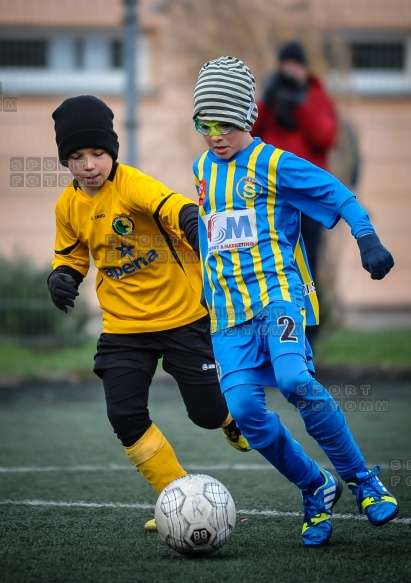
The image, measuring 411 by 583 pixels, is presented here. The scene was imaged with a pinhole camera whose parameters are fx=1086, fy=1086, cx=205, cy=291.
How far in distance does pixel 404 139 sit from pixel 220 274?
7.14 metres

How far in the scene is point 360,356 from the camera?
10.9 m

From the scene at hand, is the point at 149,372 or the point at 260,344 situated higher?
the point at 260,344

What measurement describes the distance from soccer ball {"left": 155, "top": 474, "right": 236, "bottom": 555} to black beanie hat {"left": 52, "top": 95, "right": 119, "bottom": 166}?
60.0 inches

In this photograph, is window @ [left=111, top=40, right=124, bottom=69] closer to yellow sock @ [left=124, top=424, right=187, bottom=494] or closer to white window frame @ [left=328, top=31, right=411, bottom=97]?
white window frame @ [left=328, top=31, right=411, bottom=97]

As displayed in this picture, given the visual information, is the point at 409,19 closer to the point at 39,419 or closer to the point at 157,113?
the point at 157,113

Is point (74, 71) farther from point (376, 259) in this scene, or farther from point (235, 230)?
point (376, 259)

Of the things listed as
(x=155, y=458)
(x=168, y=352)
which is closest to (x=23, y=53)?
(x=168, y=352)

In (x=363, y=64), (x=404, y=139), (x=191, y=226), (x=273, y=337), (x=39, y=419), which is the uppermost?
(x=363, y=64)

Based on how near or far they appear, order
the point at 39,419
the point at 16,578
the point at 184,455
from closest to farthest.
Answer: the point at 16,578
the point at 184,455
the point at 39,419

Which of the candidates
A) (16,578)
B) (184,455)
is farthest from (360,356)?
(16,578)

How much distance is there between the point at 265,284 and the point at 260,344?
0.24 metres

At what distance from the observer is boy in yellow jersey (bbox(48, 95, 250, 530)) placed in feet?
15.3

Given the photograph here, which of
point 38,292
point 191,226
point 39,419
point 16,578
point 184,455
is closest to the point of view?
point 16,578

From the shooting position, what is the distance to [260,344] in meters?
4.30
